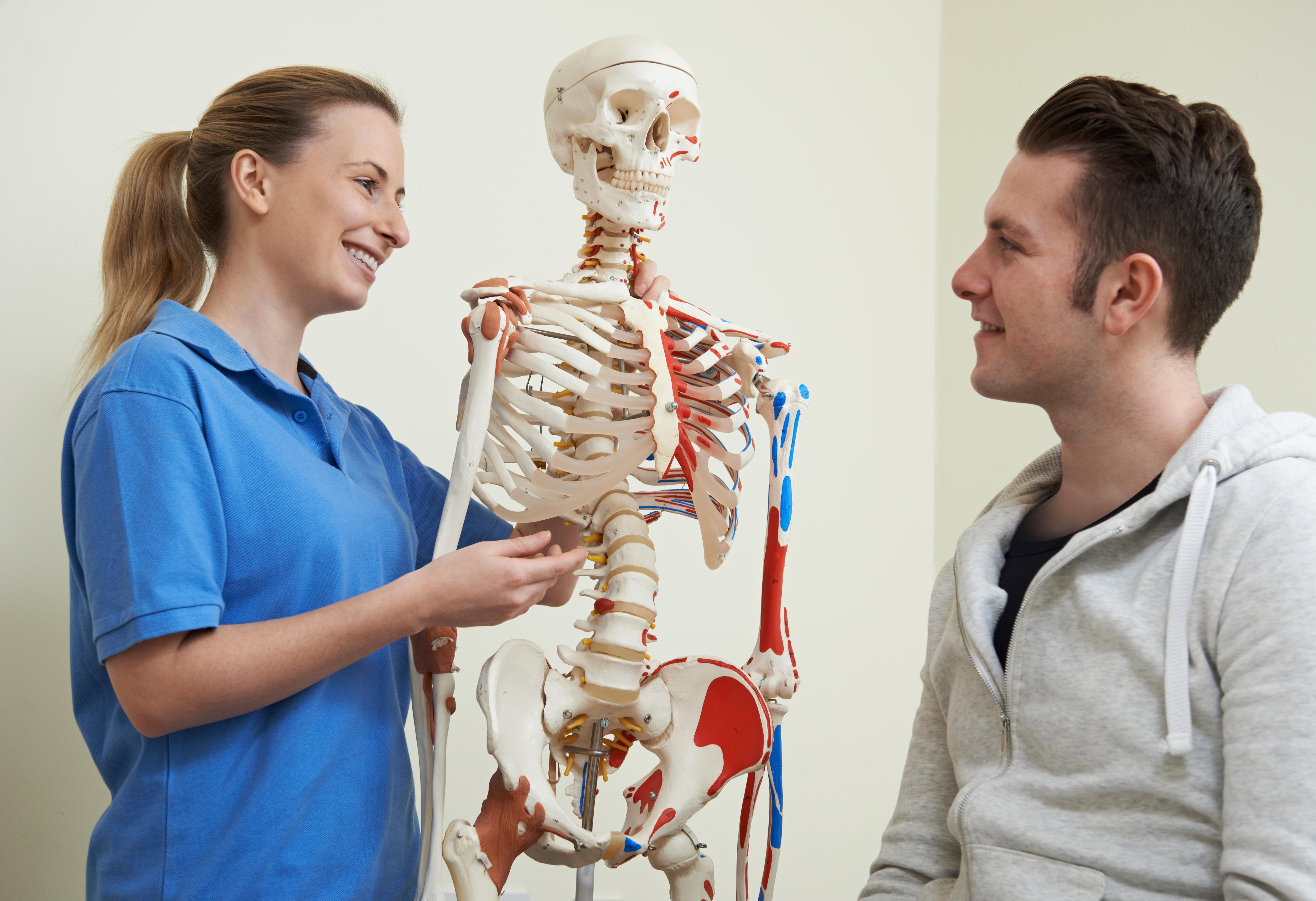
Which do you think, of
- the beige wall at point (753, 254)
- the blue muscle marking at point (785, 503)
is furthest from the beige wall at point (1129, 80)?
the blue muscle marking at point (785, 503)

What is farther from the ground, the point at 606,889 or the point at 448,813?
the point at 448,813

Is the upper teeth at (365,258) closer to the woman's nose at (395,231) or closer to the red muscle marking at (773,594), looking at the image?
the woman's nose at (395,231)

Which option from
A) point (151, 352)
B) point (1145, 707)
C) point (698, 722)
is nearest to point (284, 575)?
point (151, 352)

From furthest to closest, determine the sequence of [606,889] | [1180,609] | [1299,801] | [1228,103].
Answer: [606,889], [1228,103], [1180,609], [1299,801]

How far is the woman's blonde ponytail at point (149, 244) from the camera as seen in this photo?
1.36 m

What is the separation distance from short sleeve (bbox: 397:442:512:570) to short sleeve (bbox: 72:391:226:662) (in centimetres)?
47

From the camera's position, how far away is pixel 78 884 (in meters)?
1.83

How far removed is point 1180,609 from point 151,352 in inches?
43.3

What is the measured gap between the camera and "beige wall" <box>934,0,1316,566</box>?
1833 mm

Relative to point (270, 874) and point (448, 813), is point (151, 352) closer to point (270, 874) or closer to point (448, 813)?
point (270, 874)

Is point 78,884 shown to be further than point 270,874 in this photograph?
Yes

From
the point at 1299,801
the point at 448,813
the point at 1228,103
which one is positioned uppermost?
the point at 1228,103

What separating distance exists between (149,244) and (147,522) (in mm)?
511

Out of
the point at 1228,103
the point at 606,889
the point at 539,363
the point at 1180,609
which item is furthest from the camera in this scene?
the point at 606,889
